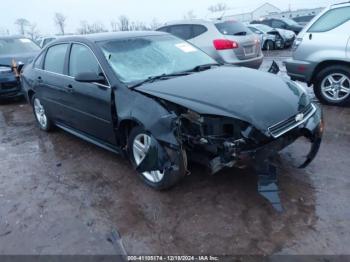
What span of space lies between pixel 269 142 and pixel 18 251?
2.42m

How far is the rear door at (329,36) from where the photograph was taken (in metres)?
5.84

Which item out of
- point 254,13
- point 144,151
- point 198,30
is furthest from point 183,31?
point 254,13

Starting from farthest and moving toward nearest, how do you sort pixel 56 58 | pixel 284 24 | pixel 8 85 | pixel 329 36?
pixel 284 24
pixel 8 85
pixel 329 36
pixel 56 58

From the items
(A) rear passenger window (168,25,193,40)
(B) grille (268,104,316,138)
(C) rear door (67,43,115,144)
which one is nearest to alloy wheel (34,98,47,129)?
(C) rear door (67,43,115,144)

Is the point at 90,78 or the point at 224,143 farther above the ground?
the point at 90,78

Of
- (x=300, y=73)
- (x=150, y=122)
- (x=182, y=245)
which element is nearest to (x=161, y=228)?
(x=182, y=245)

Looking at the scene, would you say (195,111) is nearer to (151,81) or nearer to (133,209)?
(151,81)

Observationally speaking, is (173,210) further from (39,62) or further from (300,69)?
(300,69)

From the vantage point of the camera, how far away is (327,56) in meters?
5.97

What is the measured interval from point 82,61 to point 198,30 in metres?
4.53

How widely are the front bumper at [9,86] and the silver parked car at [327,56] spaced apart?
6.56m

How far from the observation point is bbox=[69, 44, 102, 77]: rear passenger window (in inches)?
165

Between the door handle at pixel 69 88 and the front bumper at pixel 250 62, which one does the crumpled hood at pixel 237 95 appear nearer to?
the door handle at pixel 69 88

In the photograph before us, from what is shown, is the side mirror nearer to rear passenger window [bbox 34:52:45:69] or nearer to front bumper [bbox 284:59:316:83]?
rear passenger window [bbox 34:52:45:69]
